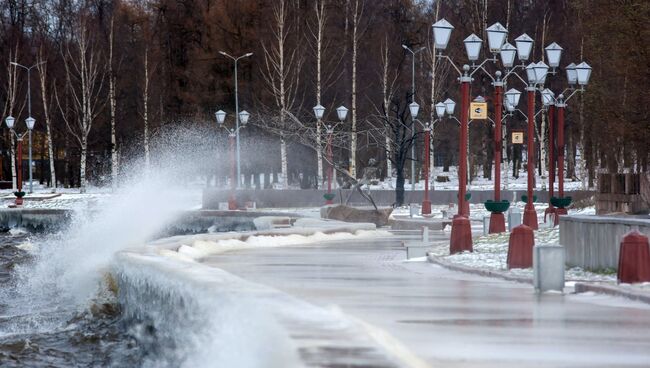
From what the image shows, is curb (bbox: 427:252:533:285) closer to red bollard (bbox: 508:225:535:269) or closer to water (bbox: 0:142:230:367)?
red bollard (bbox: 508:225:535:269)

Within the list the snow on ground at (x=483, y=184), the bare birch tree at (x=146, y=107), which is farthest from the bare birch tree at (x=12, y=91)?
the snow on ground at (x=483, y=184)

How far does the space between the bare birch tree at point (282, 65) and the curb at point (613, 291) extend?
5461 centimetres

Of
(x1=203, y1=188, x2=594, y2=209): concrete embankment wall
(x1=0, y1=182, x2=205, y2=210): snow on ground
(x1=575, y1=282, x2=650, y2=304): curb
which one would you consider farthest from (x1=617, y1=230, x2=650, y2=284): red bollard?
(x1=0, y1=182, x2=205, y2=210): snow on ground

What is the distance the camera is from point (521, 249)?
23.1 m

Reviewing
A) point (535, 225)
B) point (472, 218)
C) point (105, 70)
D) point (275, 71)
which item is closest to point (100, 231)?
point (535, 225)

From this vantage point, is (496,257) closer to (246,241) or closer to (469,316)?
(246,241)

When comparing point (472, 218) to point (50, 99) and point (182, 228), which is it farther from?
point (50, 99)

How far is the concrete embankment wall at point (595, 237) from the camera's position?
826 inches

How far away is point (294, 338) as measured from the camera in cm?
1074

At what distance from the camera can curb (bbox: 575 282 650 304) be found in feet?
53.1

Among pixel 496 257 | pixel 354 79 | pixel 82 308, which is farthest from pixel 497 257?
pixel 354 79

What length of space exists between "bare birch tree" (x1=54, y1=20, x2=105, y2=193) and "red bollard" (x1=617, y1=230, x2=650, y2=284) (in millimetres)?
66498

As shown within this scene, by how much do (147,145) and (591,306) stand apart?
223 ft

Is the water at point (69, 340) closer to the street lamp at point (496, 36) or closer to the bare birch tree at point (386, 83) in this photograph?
the street lamp at point (496, 36)
